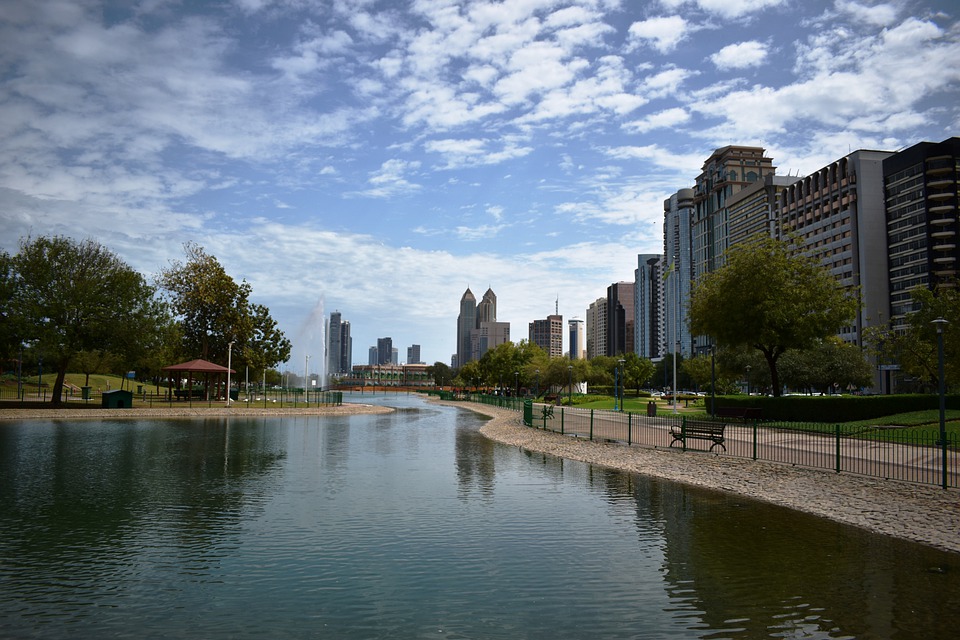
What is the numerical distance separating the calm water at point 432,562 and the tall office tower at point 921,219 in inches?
4547

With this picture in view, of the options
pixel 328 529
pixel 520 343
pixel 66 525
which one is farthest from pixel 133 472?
pixel 520 343

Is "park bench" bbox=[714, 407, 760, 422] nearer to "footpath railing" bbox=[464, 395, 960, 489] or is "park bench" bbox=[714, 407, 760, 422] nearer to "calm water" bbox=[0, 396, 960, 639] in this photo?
"footpath railing" bbox=[464, 395, 960, 489]

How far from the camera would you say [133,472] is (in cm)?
2178

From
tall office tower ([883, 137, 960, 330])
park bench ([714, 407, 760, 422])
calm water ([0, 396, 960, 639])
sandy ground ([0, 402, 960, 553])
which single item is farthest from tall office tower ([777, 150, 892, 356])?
calm water ([0, 396, 960, 639])

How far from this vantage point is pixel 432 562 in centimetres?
1205

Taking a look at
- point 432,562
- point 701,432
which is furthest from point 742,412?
point 432,562

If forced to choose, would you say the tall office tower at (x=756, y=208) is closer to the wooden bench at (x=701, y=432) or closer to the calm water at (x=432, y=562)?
the wooden bench at (x=701, y=432)

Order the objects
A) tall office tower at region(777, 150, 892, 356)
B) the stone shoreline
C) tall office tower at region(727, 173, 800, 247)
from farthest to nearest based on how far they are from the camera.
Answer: tall office tower at region(727, 173, 800, 247)
tall office tower at region(777, 150, 892, 356)
the stone shoreline

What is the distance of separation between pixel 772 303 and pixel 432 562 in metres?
33.3

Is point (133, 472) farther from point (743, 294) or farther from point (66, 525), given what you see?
point (743, 294)

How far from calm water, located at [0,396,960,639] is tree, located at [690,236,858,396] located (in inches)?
860

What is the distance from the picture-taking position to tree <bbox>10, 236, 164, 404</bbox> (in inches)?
1922

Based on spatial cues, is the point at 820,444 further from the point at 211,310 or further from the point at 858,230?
the point at 858,230

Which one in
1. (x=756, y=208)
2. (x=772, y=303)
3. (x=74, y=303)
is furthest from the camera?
(x=756, y=208)
